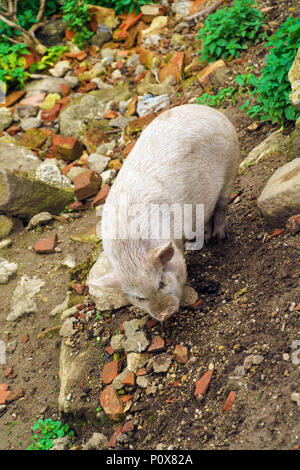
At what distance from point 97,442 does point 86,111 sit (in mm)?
6109

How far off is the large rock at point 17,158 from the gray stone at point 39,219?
114 cm

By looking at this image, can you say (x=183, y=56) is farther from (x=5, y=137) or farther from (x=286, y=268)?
(x=286, y=268)

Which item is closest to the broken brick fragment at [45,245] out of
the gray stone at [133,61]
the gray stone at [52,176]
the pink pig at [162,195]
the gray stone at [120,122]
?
the gray stone at [52,176]

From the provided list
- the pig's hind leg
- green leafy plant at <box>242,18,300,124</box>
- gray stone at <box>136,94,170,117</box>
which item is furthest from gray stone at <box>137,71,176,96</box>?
the pig's hind leg

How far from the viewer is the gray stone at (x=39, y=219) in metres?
6.37

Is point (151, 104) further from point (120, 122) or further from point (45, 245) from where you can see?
point (45, 245)

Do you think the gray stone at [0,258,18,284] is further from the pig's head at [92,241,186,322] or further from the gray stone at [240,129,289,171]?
the gray stone at [240,129,289,171]

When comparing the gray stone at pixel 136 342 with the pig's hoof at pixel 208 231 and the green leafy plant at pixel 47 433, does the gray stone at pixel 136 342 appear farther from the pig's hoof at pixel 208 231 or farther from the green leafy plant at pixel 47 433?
the pig's hoof at pixel 208 231

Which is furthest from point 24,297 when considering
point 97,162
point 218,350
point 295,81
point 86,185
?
point 295,81

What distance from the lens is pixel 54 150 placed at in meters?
7.70

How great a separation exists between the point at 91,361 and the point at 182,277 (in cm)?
114

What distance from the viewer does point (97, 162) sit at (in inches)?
286

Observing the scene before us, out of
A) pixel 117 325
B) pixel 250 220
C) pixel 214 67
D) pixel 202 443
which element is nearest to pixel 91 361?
pixel 117 325

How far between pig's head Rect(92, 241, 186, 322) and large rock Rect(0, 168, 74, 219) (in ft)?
9.20
